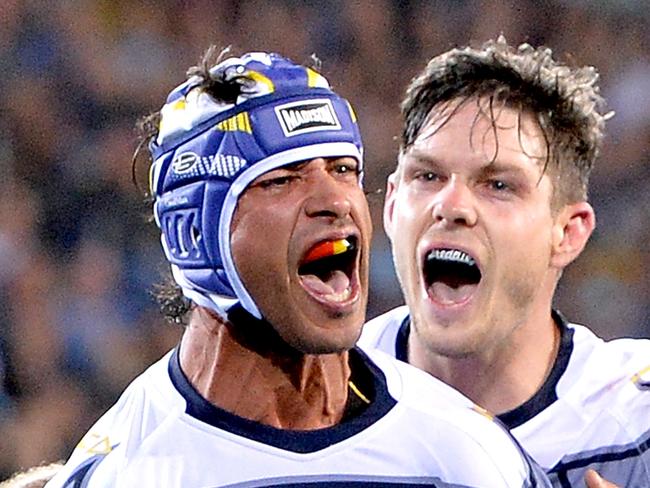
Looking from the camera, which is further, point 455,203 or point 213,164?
point 455,203

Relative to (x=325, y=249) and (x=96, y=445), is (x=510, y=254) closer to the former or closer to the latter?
(x=325, y=249)

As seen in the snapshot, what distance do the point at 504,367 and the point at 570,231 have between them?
34 centimetres

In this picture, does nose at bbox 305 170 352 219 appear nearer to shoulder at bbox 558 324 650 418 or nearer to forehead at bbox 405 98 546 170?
forehead at bbox 405 98 546 170

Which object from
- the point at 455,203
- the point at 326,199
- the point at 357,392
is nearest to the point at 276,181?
the point at 326,199

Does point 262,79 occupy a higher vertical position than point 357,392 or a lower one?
higher

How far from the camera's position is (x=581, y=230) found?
2.91 meters

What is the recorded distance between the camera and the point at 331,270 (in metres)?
2.01

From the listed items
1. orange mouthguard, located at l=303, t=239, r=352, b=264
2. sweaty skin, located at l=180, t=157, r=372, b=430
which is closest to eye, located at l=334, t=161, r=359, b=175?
sweaty skin, located at l=180, t=157, r=372, b=430

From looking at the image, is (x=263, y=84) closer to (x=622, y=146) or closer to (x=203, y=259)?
(x=203, y=259)

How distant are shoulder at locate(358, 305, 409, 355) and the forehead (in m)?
0.41

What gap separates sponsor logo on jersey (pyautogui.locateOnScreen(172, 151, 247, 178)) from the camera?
186 cm

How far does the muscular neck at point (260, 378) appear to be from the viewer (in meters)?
1.92

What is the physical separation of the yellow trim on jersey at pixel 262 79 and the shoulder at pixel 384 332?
3.55 ft

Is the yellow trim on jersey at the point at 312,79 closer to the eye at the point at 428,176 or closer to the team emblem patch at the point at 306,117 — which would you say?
the team emblem patch at the point at 306,117
